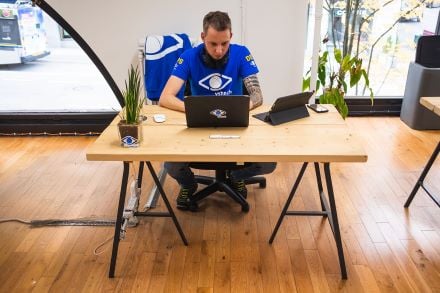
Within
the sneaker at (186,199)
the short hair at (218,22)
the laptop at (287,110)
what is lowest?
the sneaker at (186,199)

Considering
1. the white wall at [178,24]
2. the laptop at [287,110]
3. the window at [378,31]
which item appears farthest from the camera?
the window at [378,31]

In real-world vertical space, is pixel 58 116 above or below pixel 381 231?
above

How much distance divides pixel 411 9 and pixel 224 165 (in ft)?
9.16

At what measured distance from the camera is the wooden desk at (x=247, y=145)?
1626 mm

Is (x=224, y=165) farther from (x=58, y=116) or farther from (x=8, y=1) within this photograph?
(x=8, y=1)

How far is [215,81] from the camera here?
7.78ft

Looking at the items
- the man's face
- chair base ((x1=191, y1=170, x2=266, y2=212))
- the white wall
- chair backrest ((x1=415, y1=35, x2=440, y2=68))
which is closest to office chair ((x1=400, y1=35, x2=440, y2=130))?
chair backrest ((x1=415, y1=35, x2=440, y2=68))

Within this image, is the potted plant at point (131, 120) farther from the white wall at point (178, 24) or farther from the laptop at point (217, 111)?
the white wall at point (178, 24)

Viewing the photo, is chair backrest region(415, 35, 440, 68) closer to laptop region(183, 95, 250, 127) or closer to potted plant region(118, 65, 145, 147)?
laptop region(183, 95, 250, 127)

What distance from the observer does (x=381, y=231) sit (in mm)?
2344

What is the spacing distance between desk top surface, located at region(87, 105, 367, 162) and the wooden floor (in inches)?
28.5

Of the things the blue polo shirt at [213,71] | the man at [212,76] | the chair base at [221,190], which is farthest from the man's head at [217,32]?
Result: the chair base at [221,190]

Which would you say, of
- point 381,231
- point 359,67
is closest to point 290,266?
point 381,231

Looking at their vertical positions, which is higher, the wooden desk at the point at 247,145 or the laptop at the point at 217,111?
the laptop at the point at 217,111
